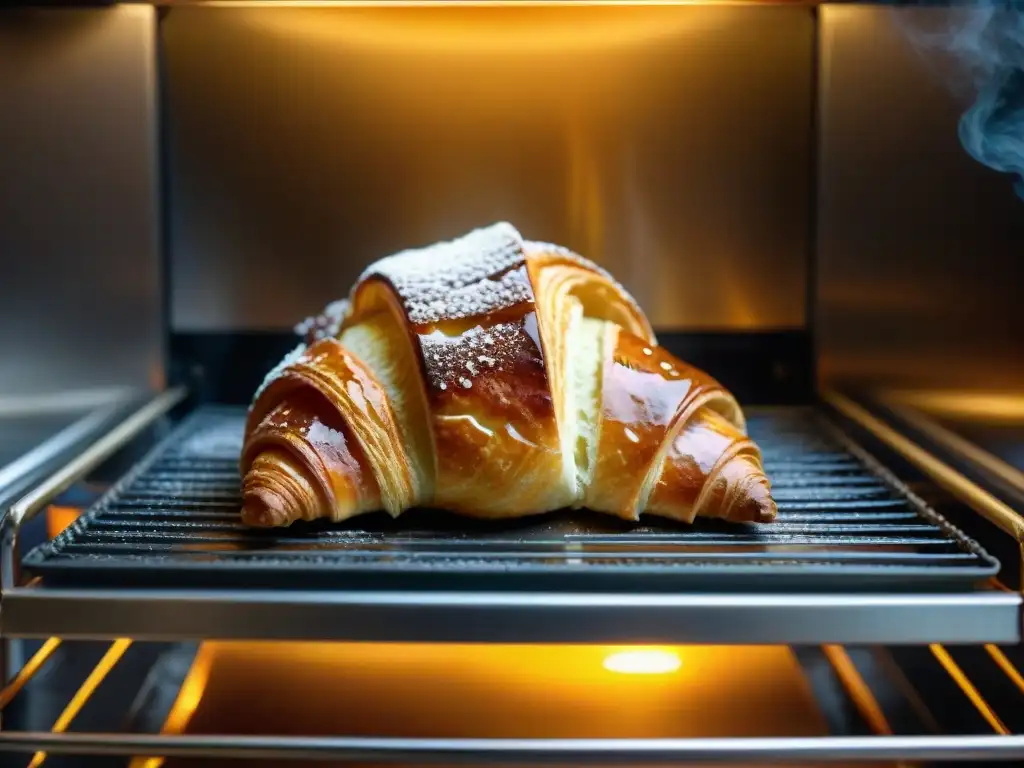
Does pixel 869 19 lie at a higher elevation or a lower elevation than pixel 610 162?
higher

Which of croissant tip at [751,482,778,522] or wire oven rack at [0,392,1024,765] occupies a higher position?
croissant tip at [751,482,778,522]

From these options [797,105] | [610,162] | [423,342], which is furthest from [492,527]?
[797,105]

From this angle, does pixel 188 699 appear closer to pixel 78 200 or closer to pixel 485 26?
pixel 78 200

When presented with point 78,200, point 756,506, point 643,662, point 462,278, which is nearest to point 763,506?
point 756,506

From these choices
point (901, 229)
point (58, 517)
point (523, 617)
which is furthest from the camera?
point (901, 229)

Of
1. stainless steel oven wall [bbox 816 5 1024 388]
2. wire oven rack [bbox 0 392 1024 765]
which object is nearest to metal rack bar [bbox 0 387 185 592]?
wire oven rack [bbox 0 392 1024 765]

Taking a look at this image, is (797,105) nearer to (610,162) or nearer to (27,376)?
(610,162)

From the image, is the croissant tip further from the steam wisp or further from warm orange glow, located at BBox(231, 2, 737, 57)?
warm orange glow, located at BBox(231, 2, 737, 57)
